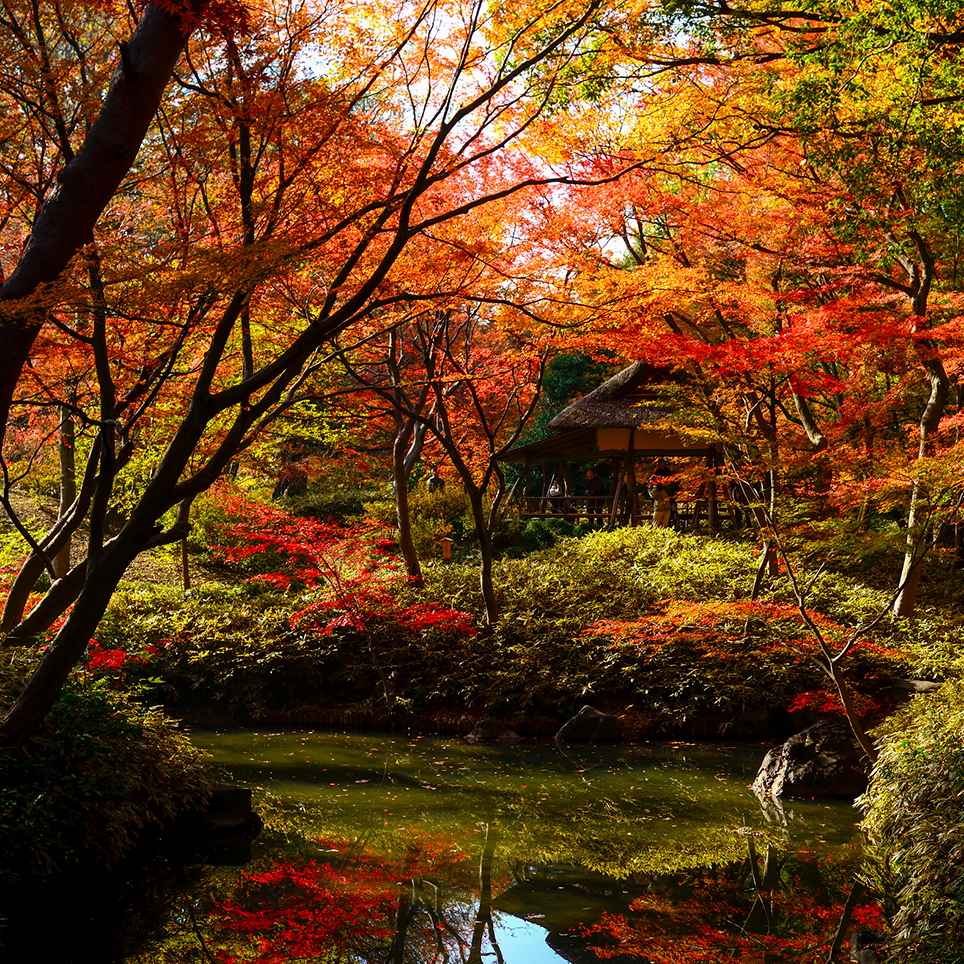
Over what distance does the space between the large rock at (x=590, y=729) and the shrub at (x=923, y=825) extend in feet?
9.44

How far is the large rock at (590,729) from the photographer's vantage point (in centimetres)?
855

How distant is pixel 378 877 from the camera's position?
15.9 feet

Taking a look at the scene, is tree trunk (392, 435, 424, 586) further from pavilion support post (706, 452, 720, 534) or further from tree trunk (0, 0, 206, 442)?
tree trunk (0, 0, 206, 442)

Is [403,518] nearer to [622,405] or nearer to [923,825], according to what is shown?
[622,405]

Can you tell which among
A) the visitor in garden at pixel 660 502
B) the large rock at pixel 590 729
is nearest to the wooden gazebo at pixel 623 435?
the visitor in garden at pixel 660 502

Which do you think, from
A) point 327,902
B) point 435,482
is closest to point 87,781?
point 327,902

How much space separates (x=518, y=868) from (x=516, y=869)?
23mm

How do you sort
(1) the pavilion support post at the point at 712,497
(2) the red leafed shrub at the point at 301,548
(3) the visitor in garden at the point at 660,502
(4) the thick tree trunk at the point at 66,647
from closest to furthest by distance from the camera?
(4) the thick tree trunk at the point at 66,647 → (2) the red leafed shrub at the point at 301,548 → (1) the pavilion support post at the point at 712,497 → (3) the visitor in garden at the point at 660,502

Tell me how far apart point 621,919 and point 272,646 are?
655 cm

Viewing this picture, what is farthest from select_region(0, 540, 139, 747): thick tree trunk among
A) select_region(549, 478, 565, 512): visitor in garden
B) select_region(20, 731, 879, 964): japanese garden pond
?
select_region(549, 478, 565, 512): visitor in garden

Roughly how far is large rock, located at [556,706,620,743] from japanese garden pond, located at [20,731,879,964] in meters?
0.61

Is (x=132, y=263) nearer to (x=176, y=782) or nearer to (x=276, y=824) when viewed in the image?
(x=176, y=782)

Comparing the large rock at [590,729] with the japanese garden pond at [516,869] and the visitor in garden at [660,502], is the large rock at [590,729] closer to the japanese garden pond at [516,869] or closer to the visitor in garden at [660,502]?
the japanese garden pond at [516,869]

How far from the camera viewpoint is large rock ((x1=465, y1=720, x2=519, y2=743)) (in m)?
8.63
